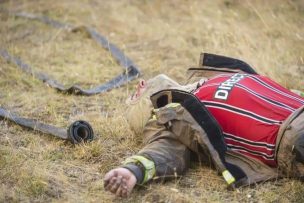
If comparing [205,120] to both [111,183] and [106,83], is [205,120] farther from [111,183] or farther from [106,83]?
[106,83]

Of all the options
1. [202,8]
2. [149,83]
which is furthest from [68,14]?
[149,83]

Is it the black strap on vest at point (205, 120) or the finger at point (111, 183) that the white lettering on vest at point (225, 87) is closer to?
the black strap on vest at point (205, 120)

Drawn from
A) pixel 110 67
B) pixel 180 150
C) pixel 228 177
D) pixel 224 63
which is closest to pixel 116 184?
pixel 180 150

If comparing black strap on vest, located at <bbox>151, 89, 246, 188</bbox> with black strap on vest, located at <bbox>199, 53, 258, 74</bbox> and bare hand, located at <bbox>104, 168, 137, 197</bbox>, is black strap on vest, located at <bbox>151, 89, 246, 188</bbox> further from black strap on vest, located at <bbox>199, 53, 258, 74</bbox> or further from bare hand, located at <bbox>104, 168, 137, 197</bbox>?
black strap on vest, located at <bbox>199, 53, 258, 74</bbox>

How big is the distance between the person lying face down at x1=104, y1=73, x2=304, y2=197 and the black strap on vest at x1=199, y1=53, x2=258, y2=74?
41 centimetres

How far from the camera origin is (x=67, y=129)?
132 inches

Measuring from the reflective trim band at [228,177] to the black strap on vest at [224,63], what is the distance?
0.95m

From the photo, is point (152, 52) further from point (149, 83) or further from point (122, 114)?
point (149, 83)

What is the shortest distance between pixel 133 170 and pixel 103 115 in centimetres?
128

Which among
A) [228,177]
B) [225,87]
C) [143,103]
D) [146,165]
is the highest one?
[225,87]

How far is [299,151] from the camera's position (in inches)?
105

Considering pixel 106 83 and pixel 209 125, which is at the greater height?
pixel 209 125

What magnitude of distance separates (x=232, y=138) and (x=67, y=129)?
1023 millimetres

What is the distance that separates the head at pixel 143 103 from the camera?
3.24m
